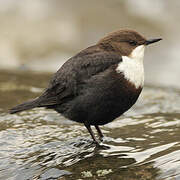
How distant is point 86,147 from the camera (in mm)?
4301

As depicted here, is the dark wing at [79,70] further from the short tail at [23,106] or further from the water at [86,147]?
the water at [86,147]

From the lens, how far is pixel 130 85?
13.6ft

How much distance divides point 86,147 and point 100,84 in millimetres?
610

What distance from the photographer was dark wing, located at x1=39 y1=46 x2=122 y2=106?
4.25 metres

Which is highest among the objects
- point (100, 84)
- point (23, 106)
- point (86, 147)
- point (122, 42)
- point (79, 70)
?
point (122, 42)

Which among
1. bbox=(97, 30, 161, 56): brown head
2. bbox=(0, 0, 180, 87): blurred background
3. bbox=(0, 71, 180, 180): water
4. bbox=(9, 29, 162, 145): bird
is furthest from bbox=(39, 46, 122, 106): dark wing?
bbox=(0, 0, 180, 87): blurred background

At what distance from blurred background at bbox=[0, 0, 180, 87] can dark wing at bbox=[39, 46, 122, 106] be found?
641 centimetres

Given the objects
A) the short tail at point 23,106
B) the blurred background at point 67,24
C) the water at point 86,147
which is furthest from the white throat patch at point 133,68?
the blurred background at point 67,24

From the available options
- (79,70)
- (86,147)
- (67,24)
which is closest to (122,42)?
(79,70)

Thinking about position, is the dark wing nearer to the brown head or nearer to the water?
the brown head

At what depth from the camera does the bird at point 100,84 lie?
4133mm

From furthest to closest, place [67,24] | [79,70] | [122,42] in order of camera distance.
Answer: [67,24] < [122,42] < [79,70]

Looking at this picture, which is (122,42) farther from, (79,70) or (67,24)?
(67,24)

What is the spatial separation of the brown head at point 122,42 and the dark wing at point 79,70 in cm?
13
